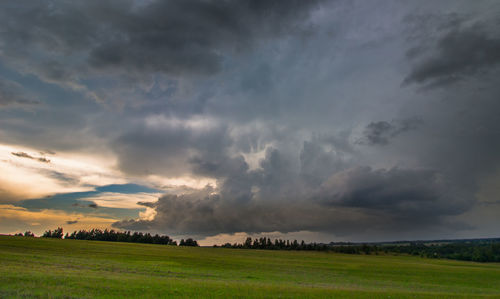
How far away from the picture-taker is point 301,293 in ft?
94.0

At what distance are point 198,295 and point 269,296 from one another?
6.46 m

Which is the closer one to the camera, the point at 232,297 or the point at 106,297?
the point at 106,297

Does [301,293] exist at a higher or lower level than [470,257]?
higher

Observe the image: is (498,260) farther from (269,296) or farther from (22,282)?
(22,282)

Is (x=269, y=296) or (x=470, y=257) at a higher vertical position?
(x=269, y=296)

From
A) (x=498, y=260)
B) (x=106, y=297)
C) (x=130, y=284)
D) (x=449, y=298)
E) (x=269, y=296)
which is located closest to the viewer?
(x=106, y=297)

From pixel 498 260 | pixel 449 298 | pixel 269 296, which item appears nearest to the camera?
pixel 269 296

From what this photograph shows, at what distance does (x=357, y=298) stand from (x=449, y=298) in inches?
457

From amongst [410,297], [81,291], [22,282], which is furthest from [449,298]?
[22,282]

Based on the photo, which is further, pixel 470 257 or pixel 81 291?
pixel 470 257

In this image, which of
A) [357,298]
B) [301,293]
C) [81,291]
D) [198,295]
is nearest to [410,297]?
[357,298]

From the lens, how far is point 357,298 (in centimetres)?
2734

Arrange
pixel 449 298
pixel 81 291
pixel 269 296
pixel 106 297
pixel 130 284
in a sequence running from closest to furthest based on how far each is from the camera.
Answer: pixel 106 297 → pixel 81 291 → pixel 269 296 → pixel 130 284 → pixel 449 298

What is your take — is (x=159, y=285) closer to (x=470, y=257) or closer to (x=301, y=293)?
(x=301, y=293)
